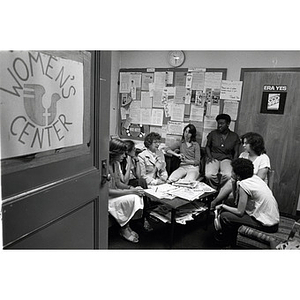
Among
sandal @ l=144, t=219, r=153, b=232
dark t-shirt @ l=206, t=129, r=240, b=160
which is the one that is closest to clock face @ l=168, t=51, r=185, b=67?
dark t-shirt @ l=206, t=129, r=240, b=160

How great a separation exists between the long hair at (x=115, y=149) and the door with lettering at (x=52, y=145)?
2.30 feet

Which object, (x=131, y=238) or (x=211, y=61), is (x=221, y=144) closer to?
(x=211, y=61)

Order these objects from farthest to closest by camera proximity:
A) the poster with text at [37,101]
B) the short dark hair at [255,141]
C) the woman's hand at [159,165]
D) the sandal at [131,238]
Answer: the woman's hand at [159,165] < the short dark hair at [255,141] < the sandal at [131,238] < the poster with text at [37,101]

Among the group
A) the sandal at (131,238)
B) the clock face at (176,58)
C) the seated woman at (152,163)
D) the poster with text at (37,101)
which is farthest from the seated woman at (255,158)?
the poster with text at (37,101)

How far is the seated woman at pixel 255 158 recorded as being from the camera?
1960 mm

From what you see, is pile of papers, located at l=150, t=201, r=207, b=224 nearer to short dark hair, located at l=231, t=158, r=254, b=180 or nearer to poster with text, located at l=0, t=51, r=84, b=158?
short dark hair, located at l=231, t=158, r=254, b=180

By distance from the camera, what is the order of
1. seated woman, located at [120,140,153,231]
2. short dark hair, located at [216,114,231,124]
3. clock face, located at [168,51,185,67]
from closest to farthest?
seated woman, located at [120,140,153,231]
short dark hair, located at [216,114,231,124]
clock face, located at [168,51,185,67]

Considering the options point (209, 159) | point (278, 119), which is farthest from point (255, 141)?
point (209, 159)

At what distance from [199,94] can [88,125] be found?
2.06 meters

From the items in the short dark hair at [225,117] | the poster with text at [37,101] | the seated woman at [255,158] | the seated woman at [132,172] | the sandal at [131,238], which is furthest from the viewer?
the short dark hair at [225,117]

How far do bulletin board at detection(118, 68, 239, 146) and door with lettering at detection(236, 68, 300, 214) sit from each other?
0.19m

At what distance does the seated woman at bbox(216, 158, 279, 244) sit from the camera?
149 cm

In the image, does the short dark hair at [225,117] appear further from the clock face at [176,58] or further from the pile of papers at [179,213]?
the pile of papers at [179,213]
